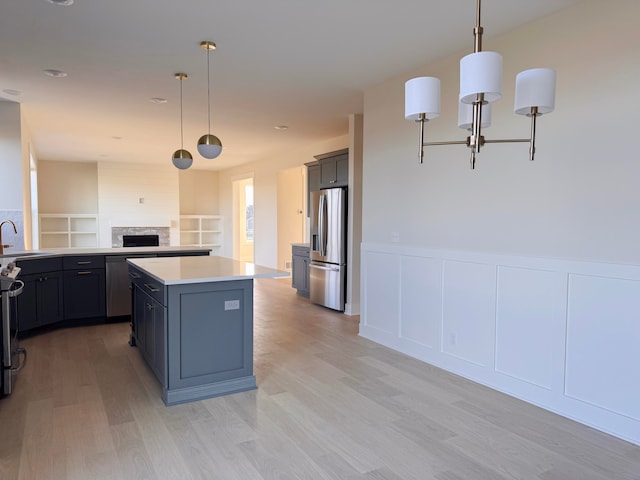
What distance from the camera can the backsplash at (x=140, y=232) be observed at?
409 inches

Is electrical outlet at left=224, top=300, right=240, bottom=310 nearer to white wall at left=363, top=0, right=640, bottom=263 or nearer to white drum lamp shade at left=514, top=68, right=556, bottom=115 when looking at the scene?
white wall at left=363, top=0, right=640, bottom=263

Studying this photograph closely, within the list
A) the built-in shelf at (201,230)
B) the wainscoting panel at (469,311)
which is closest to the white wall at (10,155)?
the wainscoting panel at (469,311)

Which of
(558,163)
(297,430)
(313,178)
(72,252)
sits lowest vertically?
(297,430)

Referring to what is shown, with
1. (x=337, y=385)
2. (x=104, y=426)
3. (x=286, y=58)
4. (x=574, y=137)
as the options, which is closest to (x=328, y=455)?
(x=337, y=385)

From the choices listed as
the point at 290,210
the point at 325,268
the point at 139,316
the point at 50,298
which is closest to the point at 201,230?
the point at 290,210

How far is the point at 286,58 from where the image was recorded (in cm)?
369

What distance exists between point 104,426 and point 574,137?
355 centimetres

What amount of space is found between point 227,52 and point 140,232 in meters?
8.09

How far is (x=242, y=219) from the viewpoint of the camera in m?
11.8

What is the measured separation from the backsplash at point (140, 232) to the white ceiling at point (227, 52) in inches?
180

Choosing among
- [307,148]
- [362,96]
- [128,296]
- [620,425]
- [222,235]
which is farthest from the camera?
[222,235]

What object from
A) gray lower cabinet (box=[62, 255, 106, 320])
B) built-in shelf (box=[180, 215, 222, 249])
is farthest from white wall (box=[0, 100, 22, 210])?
built-in shelf (box=[180, 215, 222, 249])

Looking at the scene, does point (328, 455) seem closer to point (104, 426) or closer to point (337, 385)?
point (337, 385)

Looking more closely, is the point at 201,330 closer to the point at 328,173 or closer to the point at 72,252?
the point at 72,252
